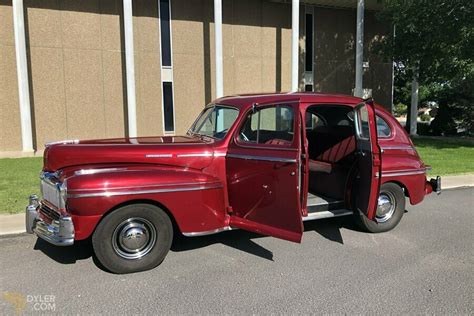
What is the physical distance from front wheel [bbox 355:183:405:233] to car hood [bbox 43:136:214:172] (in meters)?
2.37

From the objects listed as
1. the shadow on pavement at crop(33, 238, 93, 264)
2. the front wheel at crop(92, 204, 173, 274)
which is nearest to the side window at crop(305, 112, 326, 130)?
the front wheel at crop(92, 204, 173, 274)

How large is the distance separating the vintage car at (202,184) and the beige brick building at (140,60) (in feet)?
35.6

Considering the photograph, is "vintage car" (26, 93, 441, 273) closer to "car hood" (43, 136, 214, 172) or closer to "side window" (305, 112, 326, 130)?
"car hood" (43, 136, 214, 172)

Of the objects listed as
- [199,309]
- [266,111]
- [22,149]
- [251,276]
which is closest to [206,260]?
[251,276]

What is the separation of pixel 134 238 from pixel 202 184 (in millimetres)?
888

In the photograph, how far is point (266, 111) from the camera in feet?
15.9

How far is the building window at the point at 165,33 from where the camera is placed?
15930 millimetres

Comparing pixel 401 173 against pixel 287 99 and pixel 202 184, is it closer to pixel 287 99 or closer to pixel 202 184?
pixel 287 99

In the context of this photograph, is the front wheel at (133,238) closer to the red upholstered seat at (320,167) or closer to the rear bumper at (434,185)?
the red upholstered seat at (320,167)

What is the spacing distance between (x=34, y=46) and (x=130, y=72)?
338 cm

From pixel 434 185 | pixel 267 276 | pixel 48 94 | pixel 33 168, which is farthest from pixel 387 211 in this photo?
pixel 48 94

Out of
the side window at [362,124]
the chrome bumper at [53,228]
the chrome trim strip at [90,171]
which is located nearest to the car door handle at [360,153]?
the side window at [362,124]

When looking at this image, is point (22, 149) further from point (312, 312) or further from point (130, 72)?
point (312, 312)

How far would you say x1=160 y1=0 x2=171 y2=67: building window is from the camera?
15.9 metres
